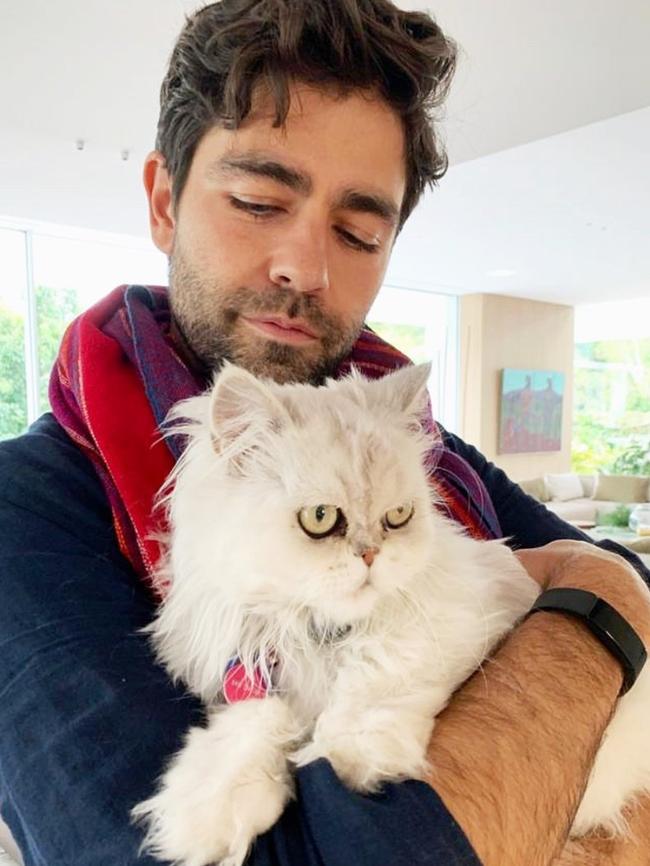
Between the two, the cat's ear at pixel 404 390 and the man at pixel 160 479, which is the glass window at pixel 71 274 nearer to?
the man at pixel 160 479

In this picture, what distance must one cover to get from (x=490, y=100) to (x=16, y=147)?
281 centimetres

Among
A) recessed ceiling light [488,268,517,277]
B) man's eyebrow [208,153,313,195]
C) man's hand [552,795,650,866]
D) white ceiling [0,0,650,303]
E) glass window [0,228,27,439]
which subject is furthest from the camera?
recessed ceiling light [488,268,517,277]

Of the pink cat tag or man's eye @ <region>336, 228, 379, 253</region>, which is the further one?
man's eye @ <region>336, 228, 379, 253</region>

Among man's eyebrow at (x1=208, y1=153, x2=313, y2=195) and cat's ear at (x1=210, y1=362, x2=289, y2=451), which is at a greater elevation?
man's eyebrow at (x1=208, y1=153, x2=313, y2=195)

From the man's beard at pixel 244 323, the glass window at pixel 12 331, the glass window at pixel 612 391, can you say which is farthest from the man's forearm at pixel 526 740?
the glass window at pixel 612 391

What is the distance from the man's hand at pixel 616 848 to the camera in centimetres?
93

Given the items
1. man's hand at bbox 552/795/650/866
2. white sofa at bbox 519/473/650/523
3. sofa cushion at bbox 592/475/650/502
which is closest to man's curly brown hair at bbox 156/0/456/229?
man's hand at bbox 552/795/650/866

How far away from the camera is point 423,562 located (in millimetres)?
884

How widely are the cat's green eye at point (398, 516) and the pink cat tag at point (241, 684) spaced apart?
254mm

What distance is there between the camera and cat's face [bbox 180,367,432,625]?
0.81 meters

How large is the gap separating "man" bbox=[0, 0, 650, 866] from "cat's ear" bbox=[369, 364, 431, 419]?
0.23m

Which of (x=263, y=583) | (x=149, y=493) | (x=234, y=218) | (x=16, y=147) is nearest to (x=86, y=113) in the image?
(x=16, y=147)

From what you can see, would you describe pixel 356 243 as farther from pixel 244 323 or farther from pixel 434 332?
pixel 434 332

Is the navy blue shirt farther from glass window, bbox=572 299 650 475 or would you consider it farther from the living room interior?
glass window, bbox=572 299 650 475
